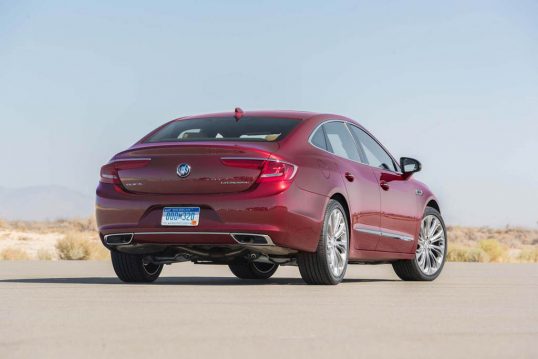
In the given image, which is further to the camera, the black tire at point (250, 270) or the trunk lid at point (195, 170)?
the black tire at point (250, 270)

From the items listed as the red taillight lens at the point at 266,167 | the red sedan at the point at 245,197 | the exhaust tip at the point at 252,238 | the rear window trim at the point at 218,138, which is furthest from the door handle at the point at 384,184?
the exhaust tip at the point at 252,238

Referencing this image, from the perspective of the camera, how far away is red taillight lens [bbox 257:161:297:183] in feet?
31.7

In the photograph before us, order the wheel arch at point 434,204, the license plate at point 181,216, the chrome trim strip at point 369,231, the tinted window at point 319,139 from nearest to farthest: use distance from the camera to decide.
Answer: the license plate at point 181,216, the tinted window at point 319,139, the chrome trim strip at point 369,231, the wheel arch at point 434,204

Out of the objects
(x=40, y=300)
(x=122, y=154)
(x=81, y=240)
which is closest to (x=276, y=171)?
(x=122, y=154)

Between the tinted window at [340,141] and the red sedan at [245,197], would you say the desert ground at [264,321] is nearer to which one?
the red sedan at [245,197]

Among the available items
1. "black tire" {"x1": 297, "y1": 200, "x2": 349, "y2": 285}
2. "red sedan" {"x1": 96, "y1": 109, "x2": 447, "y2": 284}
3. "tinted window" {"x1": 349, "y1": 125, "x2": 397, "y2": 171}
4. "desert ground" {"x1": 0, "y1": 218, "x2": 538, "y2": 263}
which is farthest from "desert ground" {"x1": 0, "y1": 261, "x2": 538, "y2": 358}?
"desert ground" {"x1": 0, "y1": 218, "x2": 538, "y2": 263}

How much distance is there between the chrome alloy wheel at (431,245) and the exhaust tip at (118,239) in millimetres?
3965

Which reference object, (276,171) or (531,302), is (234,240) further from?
(531,302)

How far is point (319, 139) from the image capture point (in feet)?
35.0

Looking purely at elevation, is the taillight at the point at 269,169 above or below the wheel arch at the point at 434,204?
above

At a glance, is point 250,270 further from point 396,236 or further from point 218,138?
point 218,138

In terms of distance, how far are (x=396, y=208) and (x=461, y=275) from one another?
275 cm

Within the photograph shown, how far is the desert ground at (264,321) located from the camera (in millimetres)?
5546

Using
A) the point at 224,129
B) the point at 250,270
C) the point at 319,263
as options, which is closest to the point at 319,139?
the point at 224,129
